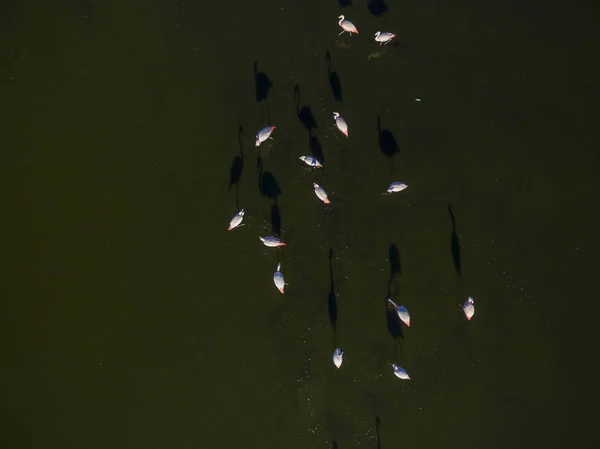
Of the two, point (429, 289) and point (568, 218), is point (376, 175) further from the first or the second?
point (568, 218)

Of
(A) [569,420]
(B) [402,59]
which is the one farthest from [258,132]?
(A) [569,420]

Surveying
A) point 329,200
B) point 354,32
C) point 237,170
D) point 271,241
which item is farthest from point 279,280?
point 354,32

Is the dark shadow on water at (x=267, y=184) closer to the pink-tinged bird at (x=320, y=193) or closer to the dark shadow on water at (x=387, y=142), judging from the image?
the pink-tinged bird at (x=320, y=193)

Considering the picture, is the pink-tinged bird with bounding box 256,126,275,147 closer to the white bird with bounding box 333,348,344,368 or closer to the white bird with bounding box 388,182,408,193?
the white bird with bounding box 388,182,408,193

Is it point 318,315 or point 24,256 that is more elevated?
point 24,256

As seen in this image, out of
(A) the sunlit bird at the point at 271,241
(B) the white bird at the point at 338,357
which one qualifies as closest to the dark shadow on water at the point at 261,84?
(A) the sunlit bird at the point at 271,241

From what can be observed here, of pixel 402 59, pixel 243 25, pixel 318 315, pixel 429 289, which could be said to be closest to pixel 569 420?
pixel 429 289

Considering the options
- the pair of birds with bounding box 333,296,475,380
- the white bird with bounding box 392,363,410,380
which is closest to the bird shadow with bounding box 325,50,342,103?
the pair of birds with bounding box 333,296,475,380

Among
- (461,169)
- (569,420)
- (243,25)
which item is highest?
(243,25)

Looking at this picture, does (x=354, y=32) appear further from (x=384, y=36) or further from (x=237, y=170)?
(x=237, y=170)
